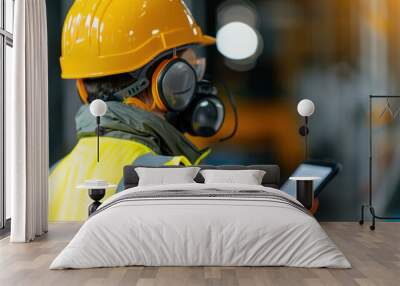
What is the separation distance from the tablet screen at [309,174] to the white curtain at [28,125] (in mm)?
3131

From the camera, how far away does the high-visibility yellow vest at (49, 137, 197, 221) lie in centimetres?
754

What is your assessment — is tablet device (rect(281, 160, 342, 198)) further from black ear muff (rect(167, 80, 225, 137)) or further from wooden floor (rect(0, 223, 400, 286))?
wooden floor (rect(0, 223, 400, 286))

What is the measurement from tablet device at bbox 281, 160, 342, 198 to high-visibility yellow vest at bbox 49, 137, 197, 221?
1.39m

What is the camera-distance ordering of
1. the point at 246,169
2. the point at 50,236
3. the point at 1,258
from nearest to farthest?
the point at 1,258, the point at 50,236, the point at 246,169

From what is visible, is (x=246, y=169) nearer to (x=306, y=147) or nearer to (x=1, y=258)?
(x=306, y=147)

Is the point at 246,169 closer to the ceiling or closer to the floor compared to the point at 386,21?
closer to the floor

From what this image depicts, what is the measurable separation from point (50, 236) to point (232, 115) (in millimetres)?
2834

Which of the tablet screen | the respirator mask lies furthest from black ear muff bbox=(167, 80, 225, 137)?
the tablet screen

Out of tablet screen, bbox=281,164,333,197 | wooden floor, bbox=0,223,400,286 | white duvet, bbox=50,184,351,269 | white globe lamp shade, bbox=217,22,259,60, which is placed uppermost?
white globe lamp shade, bbox=217,22,259,60

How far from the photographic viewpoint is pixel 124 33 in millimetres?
7320

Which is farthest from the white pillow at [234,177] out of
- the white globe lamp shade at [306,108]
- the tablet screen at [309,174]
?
the white globe lamp shade at [306,108]

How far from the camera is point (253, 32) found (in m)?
7.65

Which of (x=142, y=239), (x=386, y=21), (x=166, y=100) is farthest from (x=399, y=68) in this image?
(x=142, y=239)

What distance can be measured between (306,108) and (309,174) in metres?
0.89
